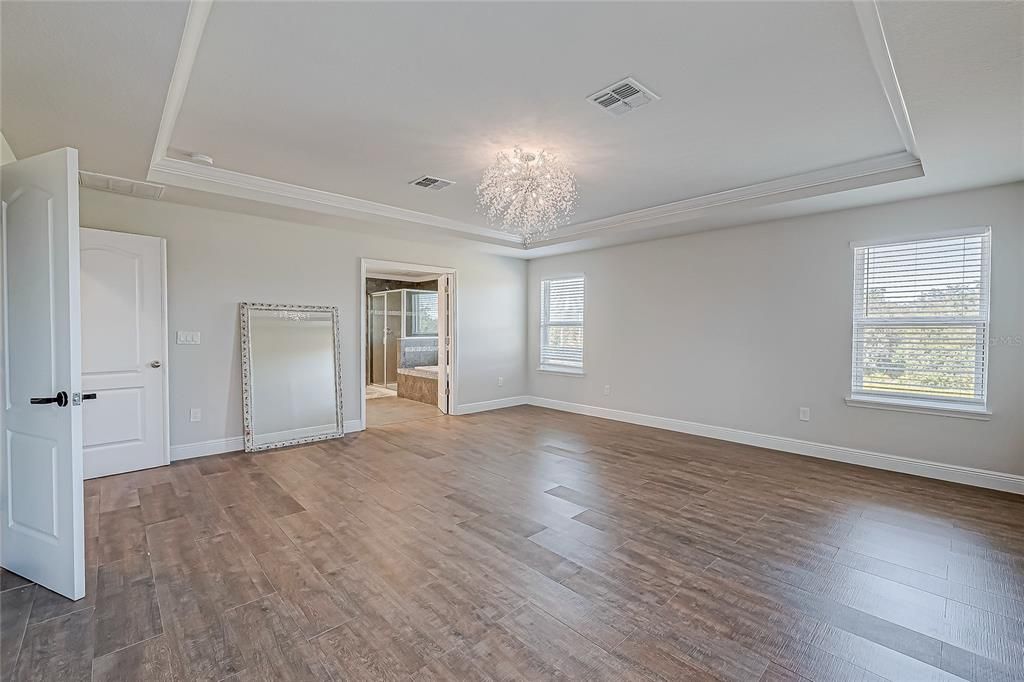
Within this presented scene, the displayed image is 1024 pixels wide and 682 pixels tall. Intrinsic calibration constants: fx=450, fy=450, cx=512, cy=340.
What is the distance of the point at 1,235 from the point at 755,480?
5249 mm

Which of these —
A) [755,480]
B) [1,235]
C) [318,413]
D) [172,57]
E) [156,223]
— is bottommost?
[755,480]

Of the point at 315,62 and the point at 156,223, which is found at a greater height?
the point at 315,62

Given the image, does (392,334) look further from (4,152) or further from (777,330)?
(777,330)

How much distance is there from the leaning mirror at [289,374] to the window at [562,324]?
10.8ft

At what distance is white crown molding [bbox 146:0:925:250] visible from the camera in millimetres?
2035

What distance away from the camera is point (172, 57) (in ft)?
6.66

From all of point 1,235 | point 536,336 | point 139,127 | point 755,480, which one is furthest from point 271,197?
point 755,480

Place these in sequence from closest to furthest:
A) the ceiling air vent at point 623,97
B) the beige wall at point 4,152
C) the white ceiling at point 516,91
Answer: the white ceiling at point 516,91 < the ceiling air vent at point 623,97 < the beige wall at point 4,152

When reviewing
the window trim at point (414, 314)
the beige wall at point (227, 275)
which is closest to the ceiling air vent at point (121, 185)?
the beige wall at point (227, 275)

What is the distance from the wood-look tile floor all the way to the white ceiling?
2481mm

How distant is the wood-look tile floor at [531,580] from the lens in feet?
5.79

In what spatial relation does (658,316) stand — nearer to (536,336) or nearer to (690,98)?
(536,336)

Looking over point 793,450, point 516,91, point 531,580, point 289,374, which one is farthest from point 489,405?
point 516,91

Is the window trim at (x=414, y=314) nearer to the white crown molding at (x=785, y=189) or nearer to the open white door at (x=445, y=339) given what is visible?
the open white door at (x=445, y=339)
